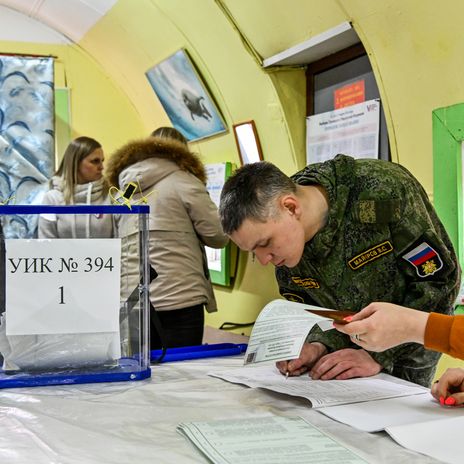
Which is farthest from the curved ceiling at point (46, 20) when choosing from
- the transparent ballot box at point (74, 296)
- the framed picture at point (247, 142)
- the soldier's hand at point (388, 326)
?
the soldier's hand at point (388, 326)

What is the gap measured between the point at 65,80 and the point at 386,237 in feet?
12.9

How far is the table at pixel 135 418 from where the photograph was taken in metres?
0.88

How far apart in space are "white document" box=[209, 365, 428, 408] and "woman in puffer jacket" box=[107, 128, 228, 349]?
3.23 ft

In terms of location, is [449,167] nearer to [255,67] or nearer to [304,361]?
[304,361]

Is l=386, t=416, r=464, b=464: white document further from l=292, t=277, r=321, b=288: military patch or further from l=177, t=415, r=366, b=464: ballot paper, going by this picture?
l=292, t=277, r=321, b=288: military patch

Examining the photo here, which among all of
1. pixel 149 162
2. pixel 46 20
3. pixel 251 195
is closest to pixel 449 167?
pixel 251 195

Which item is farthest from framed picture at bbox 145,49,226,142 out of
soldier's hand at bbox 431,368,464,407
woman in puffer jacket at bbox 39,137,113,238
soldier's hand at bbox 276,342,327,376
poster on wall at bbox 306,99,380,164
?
soldier's hand at bbox 431,368,464,407

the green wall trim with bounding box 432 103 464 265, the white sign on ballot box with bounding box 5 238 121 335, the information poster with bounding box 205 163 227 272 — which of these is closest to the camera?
the white sign on ballot box with bounding box 5 238 121 335

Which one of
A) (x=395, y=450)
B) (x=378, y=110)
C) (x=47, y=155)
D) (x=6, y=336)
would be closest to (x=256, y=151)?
(x=378, y=110)

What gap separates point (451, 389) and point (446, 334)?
0.40 ft

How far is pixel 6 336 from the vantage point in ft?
4.15

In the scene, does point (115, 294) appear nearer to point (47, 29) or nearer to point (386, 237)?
point (386, 237)

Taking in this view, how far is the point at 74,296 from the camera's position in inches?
50.2

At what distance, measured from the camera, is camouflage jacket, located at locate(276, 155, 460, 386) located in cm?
146
